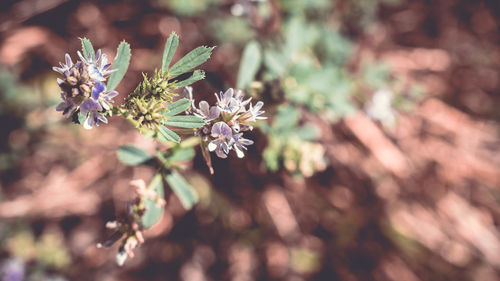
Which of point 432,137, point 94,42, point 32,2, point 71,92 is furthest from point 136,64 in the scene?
point 432,137

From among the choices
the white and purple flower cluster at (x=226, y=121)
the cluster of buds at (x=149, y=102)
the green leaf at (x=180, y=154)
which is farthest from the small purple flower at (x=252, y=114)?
the green leaf at (x=180, y=154)

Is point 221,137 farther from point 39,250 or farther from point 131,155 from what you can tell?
point 39,250

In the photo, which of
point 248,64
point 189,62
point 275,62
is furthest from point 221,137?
point 275,62

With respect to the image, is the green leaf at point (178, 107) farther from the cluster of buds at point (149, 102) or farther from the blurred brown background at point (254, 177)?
the blurred brown background at point (254, 177)

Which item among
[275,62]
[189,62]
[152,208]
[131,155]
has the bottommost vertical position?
[152,208]

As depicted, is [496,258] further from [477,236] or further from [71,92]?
[71,92]

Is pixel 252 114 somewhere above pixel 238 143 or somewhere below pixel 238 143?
above

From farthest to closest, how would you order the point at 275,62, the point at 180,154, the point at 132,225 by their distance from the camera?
the point at 275,62 → the point at 180,154 → the point at 132,225
